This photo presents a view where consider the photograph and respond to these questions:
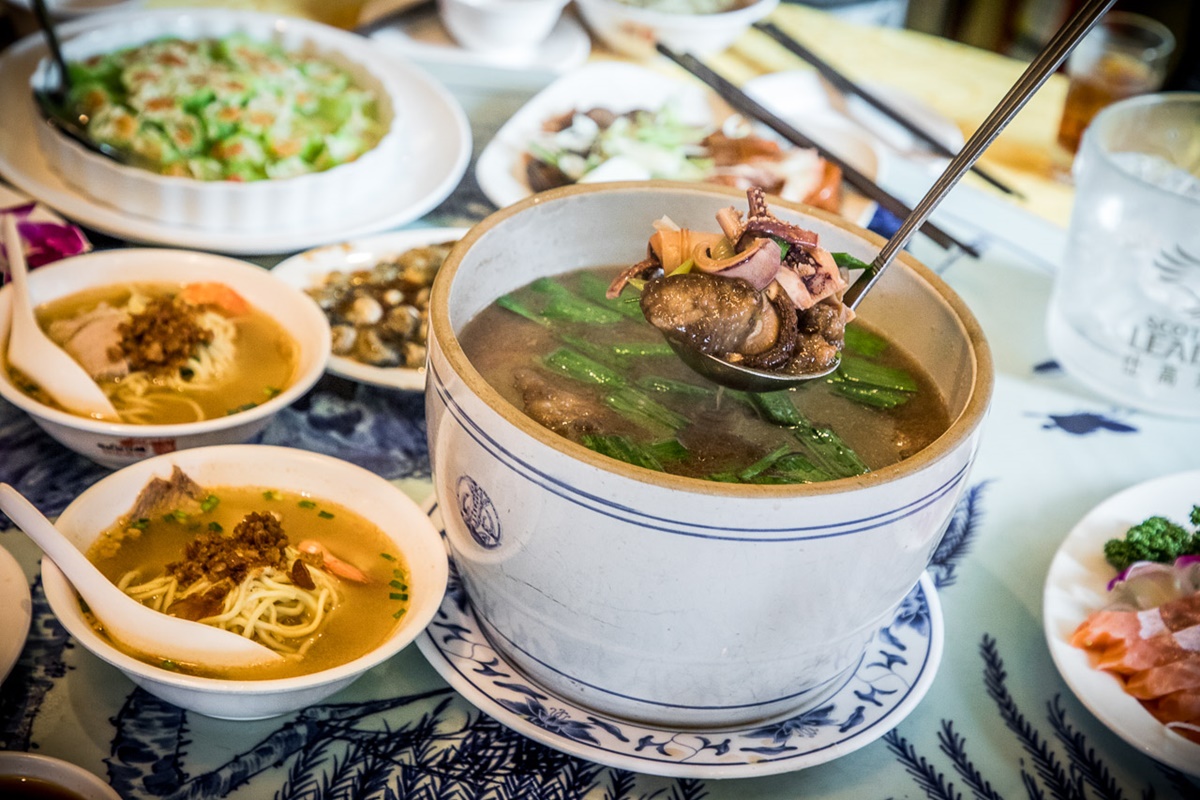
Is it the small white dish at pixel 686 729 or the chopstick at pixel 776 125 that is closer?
the small white dish at pixel 686 729

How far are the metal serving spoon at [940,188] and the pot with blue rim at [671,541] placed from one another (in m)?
0.08

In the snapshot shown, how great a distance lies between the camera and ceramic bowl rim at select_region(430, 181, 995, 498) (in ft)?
3.55

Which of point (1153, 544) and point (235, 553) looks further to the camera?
point (1153, 544)

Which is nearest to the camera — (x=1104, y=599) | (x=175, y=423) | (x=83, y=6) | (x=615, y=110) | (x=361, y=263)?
(x=1104, y=599)

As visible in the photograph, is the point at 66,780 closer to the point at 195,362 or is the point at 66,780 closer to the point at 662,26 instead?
the point at 195,362

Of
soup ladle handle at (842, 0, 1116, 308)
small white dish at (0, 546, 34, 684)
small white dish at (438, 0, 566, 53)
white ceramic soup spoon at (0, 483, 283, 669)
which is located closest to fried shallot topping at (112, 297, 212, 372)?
small white dish at (0, 546, 34, 684)

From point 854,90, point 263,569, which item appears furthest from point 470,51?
point 263,569

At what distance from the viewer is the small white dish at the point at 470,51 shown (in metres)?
3.15

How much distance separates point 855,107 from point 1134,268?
1307mm

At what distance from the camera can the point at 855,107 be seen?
3242 millimetres

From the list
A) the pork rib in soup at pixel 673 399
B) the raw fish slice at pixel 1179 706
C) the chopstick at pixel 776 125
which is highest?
the pork rib in soup at pixel 673 399

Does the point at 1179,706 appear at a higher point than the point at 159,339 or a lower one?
higher

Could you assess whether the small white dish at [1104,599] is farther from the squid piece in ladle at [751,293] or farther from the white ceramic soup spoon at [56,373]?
the white ceramic soup spoon at [56,373]

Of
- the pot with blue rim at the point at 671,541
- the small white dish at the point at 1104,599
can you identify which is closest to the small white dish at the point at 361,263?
the pot with blue rim at the point at 671,541
